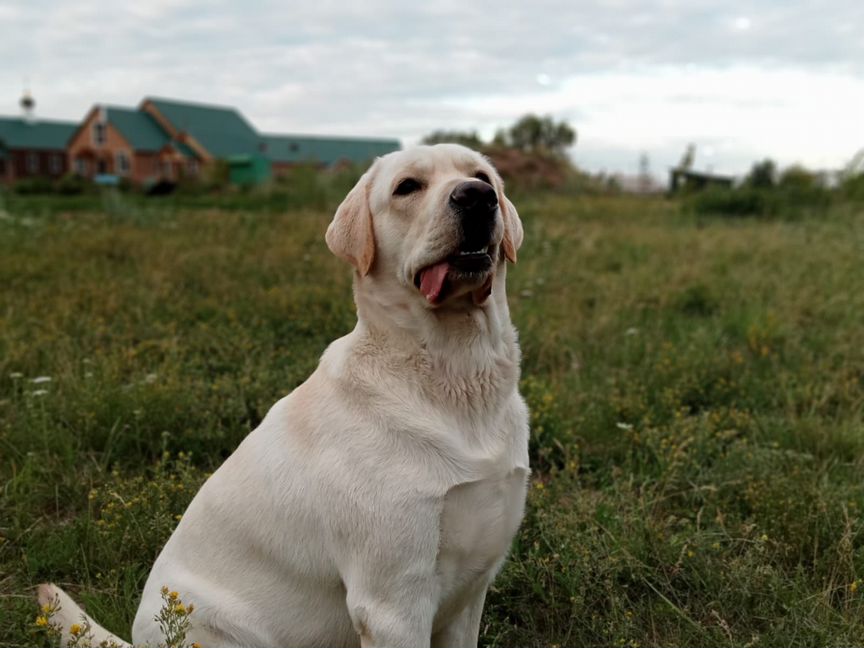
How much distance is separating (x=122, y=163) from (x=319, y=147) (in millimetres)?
11869

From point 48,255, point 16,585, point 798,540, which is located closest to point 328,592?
point 16,585

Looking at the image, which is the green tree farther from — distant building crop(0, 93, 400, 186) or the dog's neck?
the dog's neck

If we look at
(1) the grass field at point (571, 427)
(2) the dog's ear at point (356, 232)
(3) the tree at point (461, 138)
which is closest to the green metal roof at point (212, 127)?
(3) the tree at point (461, 138)

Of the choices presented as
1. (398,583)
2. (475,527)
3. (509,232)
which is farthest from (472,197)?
(398,583)

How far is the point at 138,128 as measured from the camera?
139 feet

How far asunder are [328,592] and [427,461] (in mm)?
473

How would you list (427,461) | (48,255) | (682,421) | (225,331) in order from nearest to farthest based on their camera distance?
(427,461) → (682,421) → (225,331) → (48,255)

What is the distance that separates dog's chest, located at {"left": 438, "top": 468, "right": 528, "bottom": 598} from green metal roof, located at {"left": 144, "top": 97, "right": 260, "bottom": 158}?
1655 inches

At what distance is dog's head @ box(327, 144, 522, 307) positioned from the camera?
1891mm

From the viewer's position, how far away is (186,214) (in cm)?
1112

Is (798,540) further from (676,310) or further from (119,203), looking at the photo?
(119,203)

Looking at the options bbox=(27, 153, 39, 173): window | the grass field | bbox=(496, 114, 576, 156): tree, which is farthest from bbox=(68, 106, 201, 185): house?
the grass field

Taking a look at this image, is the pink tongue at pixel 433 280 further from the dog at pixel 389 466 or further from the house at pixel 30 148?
the house at pixel 30 148

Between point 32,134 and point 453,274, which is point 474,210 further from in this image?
point 32,134
